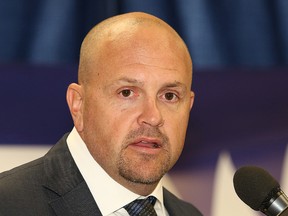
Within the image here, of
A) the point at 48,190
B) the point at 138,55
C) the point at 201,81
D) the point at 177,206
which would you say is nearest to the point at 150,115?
the point at 138,55

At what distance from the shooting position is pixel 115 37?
1.70 m

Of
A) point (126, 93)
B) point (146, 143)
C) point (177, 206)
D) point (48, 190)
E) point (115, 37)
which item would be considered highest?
point (115, 37)

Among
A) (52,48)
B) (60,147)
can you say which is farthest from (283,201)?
(52,48)

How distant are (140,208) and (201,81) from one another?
2.17 feet

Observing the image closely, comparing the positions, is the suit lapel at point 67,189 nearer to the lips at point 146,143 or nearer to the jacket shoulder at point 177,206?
the lips at point 146,143

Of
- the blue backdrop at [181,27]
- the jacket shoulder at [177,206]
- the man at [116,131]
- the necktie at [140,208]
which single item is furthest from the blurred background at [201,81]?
the necktie at [140,208]

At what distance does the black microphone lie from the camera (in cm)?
130

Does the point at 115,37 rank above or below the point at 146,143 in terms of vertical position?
above

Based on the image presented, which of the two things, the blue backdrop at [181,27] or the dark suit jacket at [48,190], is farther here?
the blue backdrop at [181,27]

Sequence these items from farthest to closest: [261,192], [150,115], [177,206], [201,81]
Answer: [201,81]
[177,206]
[150,115]
[261,192]

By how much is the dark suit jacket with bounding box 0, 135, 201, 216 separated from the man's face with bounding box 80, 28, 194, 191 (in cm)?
8

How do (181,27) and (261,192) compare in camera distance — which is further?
(181,27)

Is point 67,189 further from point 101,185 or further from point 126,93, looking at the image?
point 126,93

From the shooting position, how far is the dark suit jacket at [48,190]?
5.18 feet
